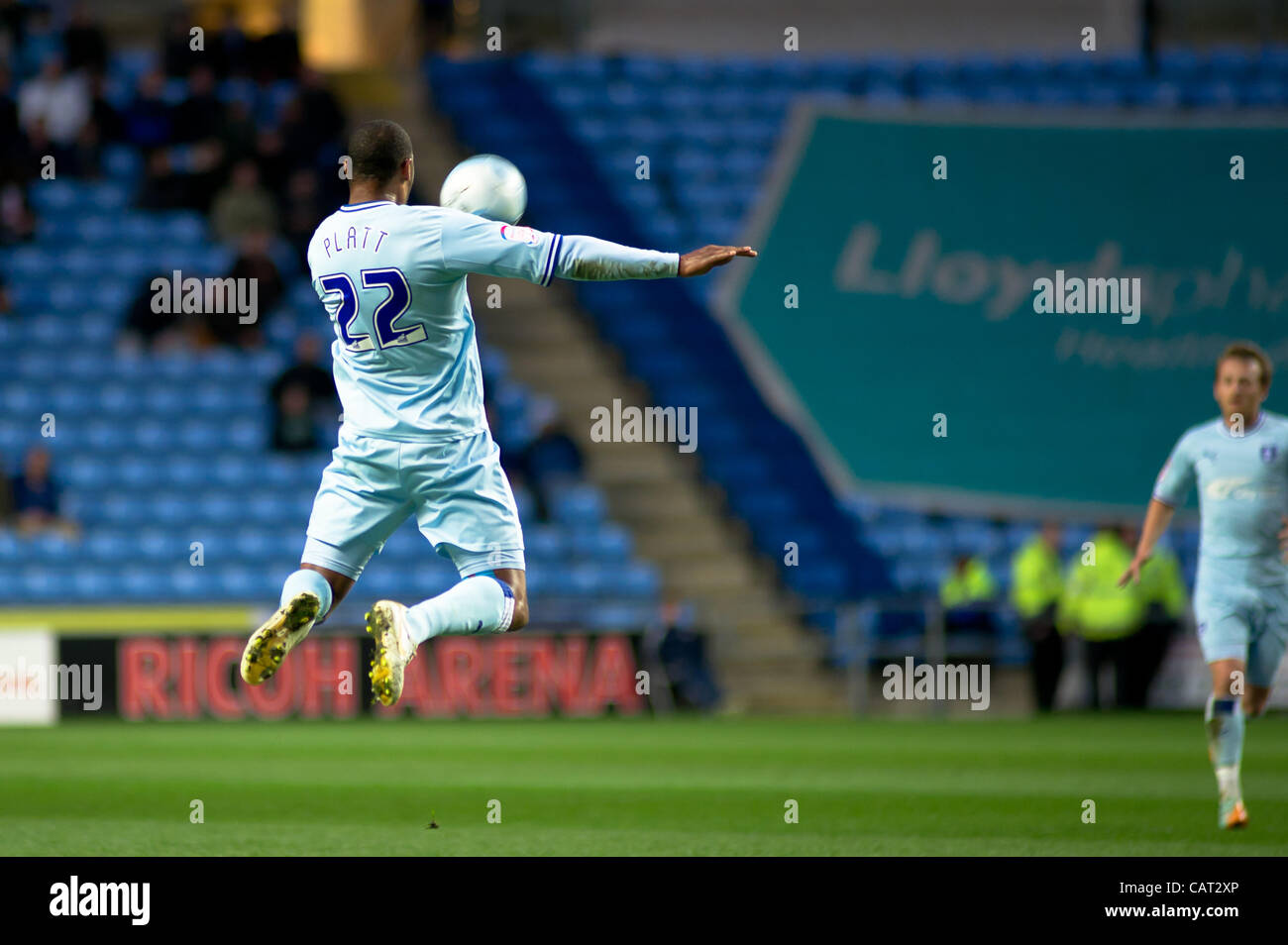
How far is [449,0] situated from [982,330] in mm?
7568

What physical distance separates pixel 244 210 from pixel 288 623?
1431 cm

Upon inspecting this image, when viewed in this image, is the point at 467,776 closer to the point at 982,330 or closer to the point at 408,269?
the point at 408,269

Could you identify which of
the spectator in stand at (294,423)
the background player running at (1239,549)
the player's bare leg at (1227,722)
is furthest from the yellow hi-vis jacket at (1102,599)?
the player's bare leg at (1227,722)

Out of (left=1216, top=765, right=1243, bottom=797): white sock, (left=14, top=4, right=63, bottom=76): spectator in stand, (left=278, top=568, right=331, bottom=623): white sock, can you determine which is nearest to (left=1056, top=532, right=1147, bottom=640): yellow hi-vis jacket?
(left=1216, top=765, right=1243, bottom=797): white sock

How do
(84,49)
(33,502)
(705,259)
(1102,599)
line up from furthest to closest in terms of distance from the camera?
1. (84,49)
2. (33,502)
3. (1102,599)
4. (705,259)

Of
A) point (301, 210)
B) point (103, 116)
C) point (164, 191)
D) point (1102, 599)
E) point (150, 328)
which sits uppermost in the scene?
point (103, 116)

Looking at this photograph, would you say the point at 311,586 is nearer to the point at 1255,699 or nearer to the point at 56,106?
the point at 1255,699

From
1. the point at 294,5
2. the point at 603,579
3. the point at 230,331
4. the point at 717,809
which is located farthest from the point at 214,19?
the point at 717,809

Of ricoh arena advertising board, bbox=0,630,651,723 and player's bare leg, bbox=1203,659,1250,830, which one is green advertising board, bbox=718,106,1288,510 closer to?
ricoh arena advertising board, bbox=0,630,651,723

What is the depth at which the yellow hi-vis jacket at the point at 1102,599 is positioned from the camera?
55.3ft

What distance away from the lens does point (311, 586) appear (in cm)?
615

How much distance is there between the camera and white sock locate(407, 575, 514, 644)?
6.05 m

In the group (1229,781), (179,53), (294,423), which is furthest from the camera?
(179,53)

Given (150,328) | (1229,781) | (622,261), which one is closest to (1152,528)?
(1229,781)
